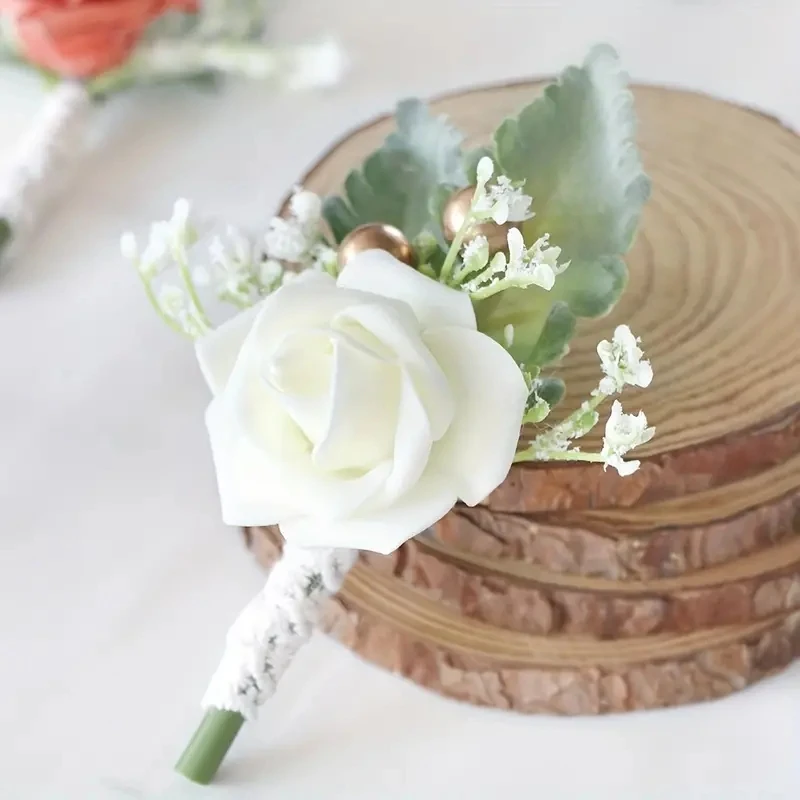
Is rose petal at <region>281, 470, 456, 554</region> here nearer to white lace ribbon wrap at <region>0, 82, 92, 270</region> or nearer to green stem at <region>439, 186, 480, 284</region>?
green stem at <region>439, 186, 480, 284</region>

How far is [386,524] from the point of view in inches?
17.7

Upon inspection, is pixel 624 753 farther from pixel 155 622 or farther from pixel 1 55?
pixel 1 55

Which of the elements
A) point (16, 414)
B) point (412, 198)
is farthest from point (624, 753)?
point (16, 414)

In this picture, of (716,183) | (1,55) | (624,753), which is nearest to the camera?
(624,753)

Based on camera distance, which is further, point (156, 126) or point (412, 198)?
point (156, 126)

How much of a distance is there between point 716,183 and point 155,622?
479 millimetres

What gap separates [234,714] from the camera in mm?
543

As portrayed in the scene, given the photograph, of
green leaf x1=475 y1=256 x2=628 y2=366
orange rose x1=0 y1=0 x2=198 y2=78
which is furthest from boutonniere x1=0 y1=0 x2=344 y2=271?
green leaf x1=475 y1=256 x2=628 y2=366

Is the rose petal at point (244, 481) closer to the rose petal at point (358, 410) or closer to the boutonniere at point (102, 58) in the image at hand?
the rose petal at point (358, 410)

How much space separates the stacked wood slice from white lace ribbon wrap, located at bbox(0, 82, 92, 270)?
1.41 ft

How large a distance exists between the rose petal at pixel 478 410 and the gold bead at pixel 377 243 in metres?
0.09

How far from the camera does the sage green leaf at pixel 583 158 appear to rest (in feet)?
1.69

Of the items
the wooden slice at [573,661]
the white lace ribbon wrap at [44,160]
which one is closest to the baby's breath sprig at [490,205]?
the wooden slice at [573,661]

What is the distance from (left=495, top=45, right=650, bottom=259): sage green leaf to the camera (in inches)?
20.3
